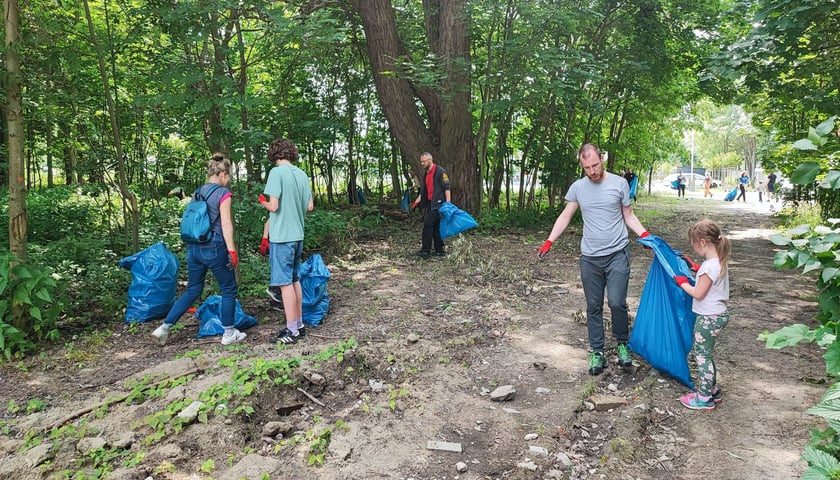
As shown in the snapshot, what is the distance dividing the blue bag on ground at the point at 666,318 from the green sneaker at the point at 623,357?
0.12 meters

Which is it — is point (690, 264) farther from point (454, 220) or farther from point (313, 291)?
point (454, 220)

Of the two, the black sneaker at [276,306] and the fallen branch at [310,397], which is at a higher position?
the black sneaker at [276,306]

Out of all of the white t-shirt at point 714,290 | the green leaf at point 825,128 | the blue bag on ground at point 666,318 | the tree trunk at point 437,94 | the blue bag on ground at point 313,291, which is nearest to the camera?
the green leaf at point 825,128

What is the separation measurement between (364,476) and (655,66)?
1132cm

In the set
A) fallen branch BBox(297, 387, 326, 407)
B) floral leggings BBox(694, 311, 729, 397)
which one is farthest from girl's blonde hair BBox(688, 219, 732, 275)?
fallen branch BBox(297, 387, 326, 407)

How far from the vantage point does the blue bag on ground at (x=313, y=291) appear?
5336 mm

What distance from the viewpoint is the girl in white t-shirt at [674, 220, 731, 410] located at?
3.46 m

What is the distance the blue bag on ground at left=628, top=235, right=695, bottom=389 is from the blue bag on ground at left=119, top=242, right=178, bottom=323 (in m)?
4.46

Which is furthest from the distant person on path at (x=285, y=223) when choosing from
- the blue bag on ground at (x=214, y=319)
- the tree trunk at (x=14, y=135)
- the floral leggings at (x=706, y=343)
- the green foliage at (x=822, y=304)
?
the green foliage at (x=822, y=304)

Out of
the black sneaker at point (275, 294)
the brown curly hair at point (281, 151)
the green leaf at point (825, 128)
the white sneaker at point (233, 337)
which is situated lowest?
the white sneaker at point (233, 337)

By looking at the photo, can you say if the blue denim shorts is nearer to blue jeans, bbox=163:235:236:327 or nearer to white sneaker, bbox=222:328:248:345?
blue jeans, bbox=163:235:236:327

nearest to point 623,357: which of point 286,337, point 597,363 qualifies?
point 597,363

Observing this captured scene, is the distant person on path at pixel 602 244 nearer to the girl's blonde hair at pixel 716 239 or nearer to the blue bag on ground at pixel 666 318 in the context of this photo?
the blue bag on ground at pixel 666 318

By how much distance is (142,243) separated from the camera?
8.27m
